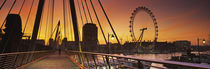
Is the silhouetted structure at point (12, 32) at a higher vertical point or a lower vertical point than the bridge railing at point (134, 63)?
higher

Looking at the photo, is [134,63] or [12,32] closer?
[134,63]

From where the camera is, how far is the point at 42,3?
11.2 meters

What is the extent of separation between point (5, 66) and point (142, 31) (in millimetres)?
49829

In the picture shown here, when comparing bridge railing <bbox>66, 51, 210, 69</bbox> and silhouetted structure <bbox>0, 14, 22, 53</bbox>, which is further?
silhouetted structure <bbox>0, 14, 22, 53</bbox>

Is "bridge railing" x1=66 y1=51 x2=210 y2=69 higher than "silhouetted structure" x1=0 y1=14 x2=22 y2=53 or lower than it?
lower

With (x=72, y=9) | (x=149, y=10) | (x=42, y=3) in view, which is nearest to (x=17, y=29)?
(x=42, y=3)

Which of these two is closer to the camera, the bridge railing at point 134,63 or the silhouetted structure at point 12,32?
the bridge railing at point 134,63

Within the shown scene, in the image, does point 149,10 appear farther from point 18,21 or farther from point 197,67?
point 197,67

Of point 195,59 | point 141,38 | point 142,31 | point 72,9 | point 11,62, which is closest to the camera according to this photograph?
point 11,62

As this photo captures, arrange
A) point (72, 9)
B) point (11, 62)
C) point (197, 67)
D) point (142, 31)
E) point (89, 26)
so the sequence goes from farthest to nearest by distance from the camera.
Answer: point (142, 31), point (89, 26), point (72, 9), point (11, 62), point (197, 67)

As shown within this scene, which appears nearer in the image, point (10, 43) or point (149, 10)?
point (10, 43)

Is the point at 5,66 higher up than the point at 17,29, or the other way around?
the point at 17,29

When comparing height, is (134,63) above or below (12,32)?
below

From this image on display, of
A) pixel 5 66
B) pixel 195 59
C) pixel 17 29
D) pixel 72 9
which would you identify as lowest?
pixel 195 59
